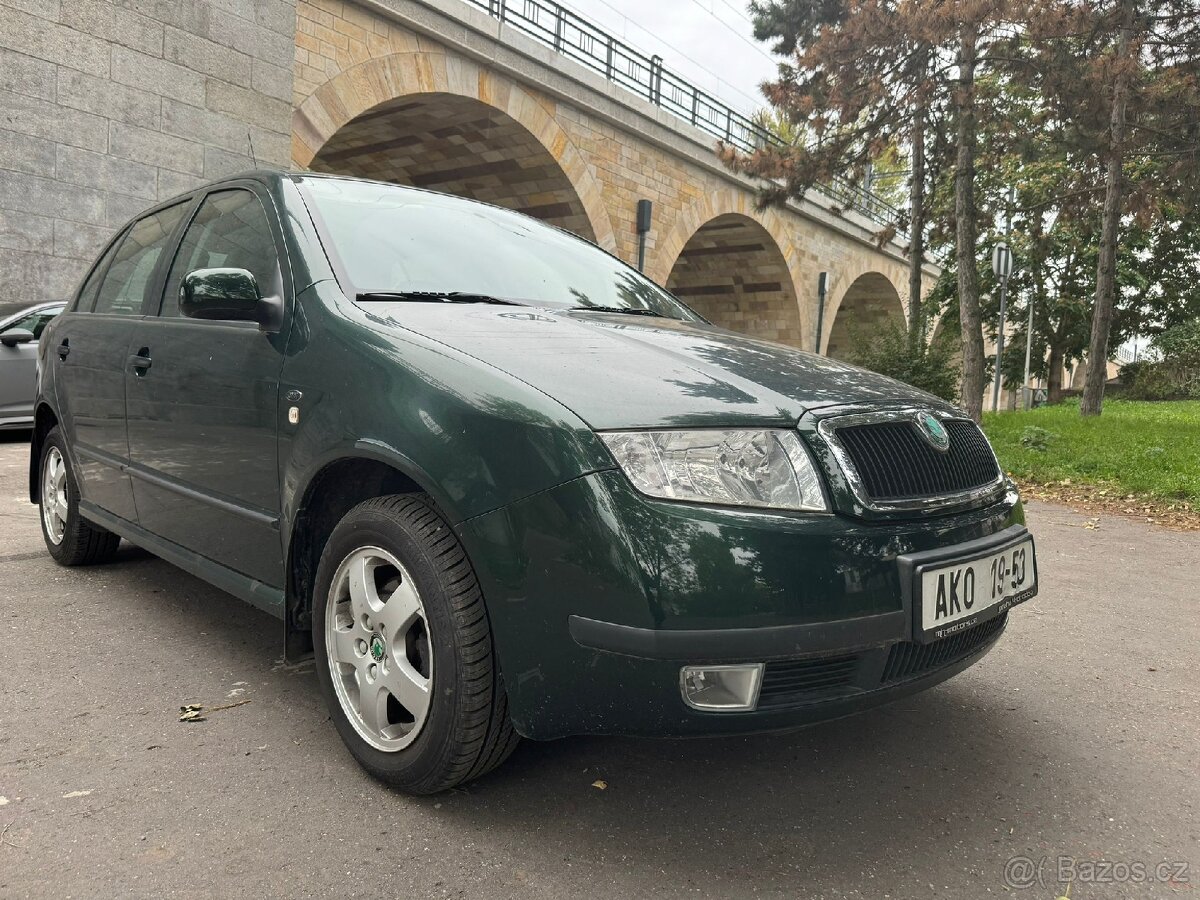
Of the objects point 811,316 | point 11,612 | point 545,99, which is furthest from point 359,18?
point 811,316

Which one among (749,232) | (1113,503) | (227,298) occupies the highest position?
(749,232)

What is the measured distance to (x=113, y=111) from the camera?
35.5 ft

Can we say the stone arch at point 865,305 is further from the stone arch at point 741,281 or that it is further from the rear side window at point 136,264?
the rear side window at point 136,264

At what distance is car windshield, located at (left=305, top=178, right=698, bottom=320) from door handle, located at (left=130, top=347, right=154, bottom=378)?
826mm

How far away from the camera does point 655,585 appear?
1.76 metres

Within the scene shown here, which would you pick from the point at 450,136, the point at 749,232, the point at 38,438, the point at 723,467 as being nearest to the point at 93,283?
the point at 38,438

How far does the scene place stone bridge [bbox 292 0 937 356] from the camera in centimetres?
1316

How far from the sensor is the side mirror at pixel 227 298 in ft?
8.16

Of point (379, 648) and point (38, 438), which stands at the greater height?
point (38, 438)

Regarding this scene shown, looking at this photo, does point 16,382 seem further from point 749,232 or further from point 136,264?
point 749,232

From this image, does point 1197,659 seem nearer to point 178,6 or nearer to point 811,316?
point 178,6

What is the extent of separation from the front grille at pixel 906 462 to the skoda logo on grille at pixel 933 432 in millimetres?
10

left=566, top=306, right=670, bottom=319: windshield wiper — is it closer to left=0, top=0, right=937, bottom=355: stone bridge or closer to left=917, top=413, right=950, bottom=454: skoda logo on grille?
left=917, top=413, right=950, bottom=454: skoda logo on grille

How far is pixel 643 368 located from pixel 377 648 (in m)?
0.91
